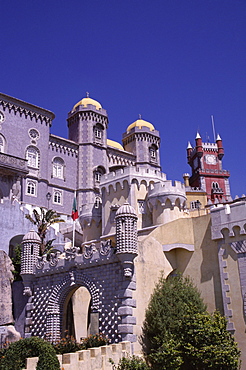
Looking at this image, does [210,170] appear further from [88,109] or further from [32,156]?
[32,156]

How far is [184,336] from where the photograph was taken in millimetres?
21656

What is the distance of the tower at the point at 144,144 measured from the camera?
5947 cm

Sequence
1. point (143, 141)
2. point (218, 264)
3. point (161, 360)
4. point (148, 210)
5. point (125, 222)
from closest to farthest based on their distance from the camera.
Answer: point (161, 360)
point (125, 222)
point (218, 264)
point (148, 210)
point (143, 141)

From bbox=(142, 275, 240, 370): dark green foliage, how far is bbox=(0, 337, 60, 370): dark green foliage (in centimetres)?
551

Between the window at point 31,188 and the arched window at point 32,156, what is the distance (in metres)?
2.02

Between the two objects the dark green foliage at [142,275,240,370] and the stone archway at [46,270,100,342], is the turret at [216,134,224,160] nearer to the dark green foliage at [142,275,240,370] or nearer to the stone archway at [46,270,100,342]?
the dark green foliage at [142,275,240,370]

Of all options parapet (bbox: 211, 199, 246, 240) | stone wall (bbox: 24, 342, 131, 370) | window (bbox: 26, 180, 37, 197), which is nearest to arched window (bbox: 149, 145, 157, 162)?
window (bbox: 26, 180, 37, 197)

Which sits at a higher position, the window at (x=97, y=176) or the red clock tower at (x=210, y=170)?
the red clock tower at (x=210, y=170)

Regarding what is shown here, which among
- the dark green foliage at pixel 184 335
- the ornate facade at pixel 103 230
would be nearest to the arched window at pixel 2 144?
the ornate facade at pixel 103 230

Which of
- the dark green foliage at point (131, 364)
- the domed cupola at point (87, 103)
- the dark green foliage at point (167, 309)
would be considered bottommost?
the dark green foliage at point (131, 364)

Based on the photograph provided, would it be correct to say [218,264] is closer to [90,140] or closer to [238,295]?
[238,295]

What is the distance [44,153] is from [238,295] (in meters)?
31.6

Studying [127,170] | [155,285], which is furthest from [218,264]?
[127,170]

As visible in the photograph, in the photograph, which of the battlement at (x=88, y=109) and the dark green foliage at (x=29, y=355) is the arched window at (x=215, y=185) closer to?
the battlement at (x=88, y=109)
